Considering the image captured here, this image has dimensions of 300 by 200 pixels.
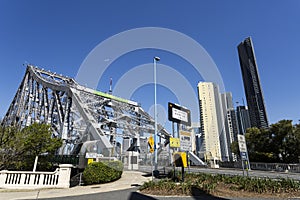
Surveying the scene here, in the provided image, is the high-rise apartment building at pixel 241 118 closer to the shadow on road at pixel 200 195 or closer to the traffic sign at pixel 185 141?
the traffic sign at pixel 185 141

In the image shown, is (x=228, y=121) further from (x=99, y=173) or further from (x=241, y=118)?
(x=99, y=173)

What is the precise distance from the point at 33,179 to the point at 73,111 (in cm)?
3282

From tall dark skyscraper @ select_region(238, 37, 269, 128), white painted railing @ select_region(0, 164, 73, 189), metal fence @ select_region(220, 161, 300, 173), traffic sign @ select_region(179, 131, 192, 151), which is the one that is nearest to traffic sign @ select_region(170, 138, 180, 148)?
traffic sign @ select_region(179, 131, 192, 151)

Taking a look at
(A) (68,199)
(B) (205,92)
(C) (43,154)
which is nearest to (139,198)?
Answer: (A) (68,199)

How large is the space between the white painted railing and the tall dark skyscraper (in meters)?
46.3

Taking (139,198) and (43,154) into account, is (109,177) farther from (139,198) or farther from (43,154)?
(43,154)

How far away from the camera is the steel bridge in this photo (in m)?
42.2

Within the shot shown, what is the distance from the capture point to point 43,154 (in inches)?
735

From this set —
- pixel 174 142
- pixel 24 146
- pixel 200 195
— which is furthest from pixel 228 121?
pixel 24 146

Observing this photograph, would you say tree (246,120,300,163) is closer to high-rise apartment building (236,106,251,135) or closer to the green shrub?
high-rise apartment building (236,106,251,135)

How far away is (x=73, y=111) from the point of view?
4416cm

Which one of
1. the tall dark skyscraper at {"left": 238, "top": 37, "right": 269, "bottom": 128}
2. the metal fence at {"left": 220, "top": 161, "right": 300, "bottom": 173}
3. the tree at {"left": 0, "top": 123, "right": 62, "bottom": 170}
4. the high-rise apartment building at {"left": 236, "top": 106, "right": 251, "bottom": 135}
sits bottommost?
the metal fence at {"left": 220, "top": 161, "right": 300, "bottom": 173}

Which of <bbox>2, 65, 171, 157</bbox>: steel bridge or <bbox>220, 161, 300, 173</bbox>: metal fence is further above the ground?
<bbox>2, 65, 171, 157</bbox>: steel bridge

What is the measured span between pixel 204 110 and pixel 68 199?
29.0 m
